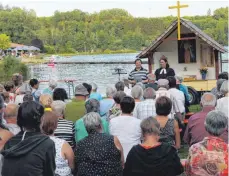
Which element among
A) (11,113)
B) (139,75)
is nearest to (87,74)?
(139,75)

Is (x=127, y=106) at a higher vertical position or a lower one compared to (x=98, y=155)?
higher

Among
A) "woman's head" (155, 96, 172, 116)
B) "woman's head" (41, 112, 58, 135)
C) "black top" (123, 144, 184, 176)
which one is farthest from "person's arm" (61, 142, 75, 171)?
"woman's head" (155, 96, 172, 116)

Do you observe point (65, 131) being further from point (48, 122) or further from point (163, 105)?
point (163, 105)

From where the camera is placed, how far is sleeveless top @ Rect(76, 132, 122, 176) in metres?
4.12

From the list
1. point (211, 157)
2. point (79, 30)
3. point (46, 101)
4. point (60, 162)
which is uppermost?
point (79, 30)

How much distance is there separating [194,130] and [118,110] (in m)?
1.41

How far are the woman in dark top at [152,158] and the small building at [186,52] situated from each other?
9.50 metres

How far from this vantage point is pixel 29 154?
3490 mm

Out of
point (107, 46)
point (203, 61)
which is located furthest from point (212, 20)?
point (107, 46)

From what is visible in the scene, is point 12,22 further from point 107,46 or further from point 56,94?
point 56,94

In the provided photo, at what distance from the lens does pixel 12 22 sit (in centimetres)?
8431

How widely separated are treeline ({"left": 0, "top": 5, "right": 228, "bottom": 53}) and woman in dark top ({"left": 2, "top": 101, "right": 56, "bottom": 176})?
36.8 m

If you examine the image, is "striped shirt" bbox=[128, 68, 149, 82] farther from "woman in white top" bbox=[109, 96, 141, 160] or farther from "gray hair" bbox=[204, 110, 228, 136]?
"gray hair" bbox=[204, 110, 228, 136]

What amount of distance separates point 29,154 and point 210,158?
152 centimetres
